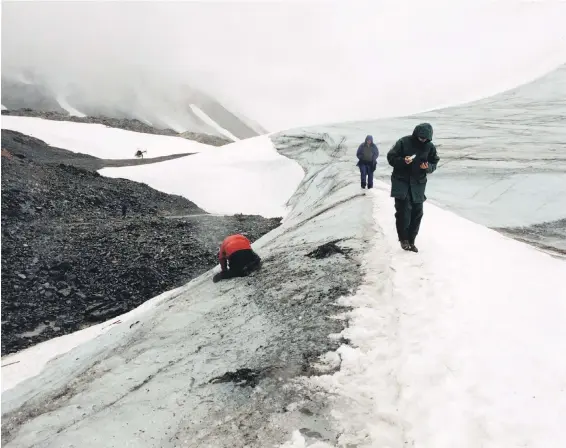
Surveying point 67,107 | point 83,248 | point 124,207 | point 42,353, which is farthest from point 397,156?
point 67,107

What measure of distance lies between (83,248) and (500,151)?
58.5ft

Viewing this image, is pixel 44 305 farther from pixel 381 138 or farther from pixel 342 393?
pixel 381 138

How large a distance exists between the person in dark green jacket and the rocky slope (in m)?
9.10

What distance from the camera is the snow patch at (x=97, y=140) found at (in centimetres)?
4125

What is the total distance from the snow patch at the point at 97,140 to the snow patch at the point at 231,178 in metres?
15.4

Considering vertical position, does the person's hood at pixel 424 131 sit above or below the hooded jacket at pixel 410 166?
above

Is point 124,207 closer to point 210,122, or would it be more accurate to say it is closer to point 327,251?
point 327,251

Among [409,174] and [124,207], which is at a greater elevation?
[409,174]

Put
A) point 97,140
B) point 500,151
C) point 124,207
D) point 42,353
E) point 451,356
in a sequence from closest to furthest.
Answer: point 451,356 → point 42,353 → point 500,151 → point 124,207 → point 97,140

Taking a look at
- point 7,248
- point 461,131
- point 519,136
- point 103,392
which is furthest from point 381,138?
point 103,392

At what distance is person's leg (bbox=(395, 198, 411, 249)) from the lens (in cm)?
726

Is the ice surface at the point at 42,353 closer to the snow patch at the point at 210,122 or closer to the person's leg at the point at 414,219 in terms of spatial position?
the person's leg at the point at 414,219

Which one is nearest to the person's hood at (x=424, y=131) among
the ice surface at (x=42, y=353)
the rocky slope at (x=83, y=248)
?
the ice surface at (x=42, y=353)

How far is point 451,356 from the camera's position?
4562 mm
